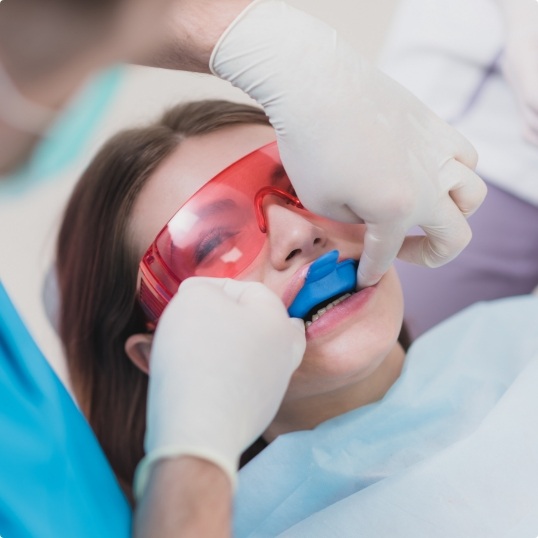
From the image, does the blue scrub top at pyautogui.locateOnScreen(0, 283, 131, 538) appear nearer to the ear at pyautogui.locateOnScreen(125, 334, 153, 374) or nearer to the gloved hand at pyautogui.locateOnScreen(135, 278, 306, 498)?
the gloved hand at pyautogui.locateOnScreen(135, 278, 306, 498)

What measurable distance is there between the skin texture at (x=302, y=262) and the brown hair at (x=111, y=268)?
4 centimetres

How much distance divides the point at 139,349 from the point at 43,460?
0.53 m

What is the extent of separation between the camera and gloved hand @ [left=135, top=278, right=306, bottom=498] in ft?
2.44

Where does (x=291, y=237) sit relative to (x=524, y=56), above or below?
below

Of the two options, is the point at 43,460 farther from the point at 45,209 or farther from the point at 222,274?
the point at 45,209

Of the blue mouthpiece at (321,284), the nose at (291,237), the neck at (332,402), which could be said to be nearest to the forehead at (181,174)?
the nose at (291,237)

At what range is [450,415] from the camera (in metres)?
1.30

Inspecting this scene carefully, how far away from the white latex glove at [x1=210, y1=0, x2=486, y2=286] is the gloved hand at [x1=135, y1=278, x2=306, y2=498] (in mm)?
205

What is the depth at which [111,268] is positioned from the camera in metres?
1.30

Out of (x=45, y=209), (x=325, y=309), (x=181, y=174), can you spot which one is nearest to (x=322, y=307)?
(x=325, y=309)

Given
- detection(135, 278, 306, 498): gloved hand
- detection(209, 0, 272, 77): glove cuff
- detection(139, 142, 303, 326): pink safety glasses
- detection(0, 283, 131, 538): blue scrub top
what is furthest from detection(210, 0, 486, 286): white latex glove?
detection(0, 283, 131, 538): blue scrub top

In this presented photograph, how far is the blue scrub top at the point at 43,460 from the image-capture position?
0.76 m

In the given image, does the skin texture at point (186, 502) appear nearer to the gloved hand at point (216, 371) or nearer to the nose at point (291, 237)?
the gloved hand at point (216, 371)

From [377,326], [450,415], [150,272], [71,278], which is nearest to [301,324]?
[377,326]
